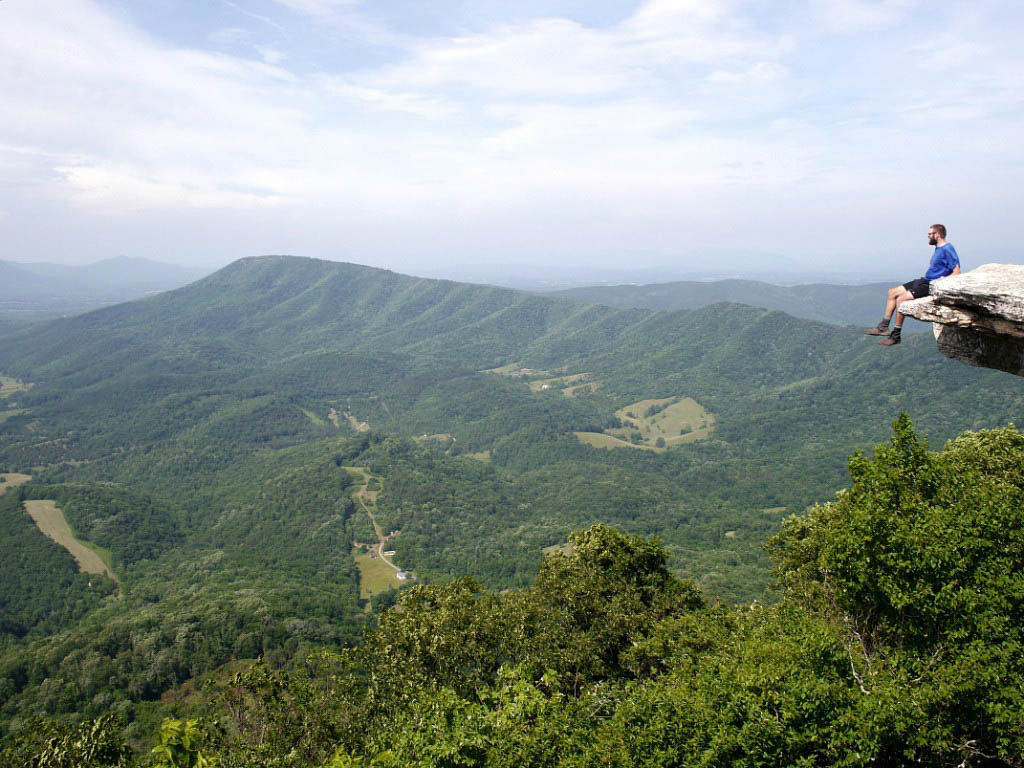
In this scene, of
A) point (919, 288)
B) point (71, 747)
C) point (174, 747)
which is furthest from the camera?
point (71, 747)

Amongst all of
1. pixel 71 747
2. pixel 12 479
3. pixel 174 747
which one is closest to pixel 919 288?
pixel 174 747

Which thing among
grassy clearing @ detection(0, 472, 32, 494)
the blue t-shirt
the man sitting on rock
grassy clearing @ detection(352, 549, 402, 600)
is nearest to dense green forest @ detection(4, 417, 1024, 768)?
the man sitting on rock

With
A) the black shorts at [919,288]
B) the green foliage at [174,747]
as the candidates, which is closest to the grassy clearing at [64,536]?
the green foliage at [174,747]

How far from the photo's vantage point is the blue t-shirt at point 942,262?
12.9 metres

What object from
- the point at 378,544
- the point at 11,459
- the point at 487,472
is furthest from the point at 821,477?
the point at 11,459

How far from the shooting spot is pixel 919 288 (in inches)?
518

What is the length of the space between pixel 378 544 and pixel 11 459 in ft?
502

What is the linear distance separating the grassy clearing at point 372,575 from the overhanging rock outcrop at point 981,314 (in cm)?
10501

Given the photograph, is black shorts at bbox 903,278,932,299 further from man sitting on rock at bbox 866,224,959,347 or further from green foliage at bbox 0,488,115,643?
green foliage at bbox 0,488,115,643

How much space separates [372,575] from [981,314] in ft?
380

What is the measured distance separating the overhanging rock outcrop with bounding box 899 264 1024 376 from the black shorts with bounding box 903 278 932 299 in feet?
3.06

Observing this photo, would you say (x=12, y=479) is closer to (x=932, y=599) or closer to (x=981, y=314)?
(x=932, y=599)

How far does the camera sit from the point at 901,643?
1387 cm

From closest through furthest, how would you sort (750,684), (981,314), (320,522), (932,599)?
(981,314), (750,684), (932,599), (320,522)
